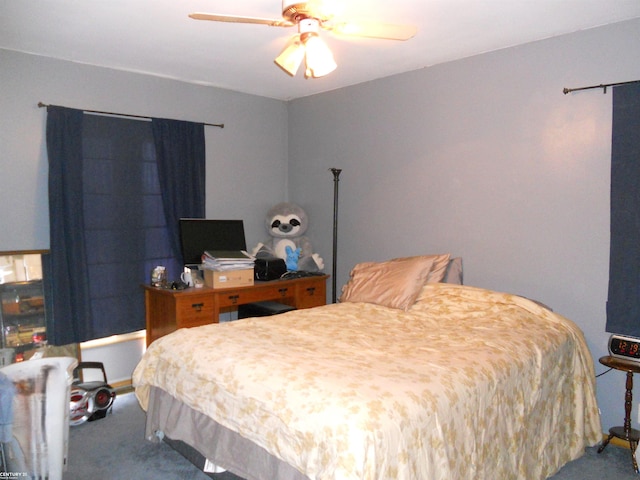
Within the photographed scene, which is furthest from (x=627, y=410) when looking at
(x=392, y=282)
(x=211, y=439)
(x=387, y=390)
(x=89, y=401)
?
(x=89, y=401)

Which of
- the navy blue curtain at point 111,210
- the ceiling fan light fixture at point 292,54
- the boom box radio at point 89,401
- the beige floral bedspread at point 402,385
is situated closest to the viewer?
the beige floral bedspread at point 402,385

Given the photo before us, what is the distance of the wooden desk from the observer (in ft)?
11.5

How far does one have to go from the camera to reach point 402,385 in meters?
1.87

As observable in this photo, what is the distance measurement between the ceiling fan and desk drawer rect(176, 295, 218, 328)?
1.89 m

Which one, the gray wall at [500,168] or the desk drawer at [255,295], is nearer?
the gray wall at [500,168]

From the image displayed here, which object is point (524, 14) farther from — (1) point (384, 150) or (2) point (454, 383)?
(2) point (454, 383)

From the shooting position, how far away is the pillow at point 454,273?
3.39 metres

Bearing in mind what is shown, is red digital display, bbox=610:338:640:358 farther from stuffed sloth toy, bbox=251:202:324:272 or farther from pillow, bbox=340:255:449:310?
stuffed sloth toy, bbox=251:202:324:272

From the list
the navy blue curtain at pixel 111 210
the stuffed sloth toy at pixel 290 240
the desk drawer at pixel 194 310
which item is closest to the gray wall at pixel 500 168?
the stuffed sloth toy at pixel 290 240

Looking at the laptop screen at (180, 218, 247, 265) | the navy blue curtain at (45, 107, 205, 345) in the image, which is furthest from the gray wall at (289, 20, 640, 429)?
the navy blue curtain at (45, 107, 205, 345)

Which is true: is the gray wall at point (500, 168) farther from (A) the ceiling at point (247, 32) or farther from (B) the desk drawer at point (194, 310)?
(B) the desk drawer at point (194, 310)

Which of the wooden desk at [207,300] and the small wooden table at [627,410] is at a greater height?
the wooden desk at [207,300]

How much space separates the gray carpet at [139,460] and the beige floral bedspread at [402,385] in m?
0.11

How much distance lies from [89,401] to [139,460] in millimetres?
701
